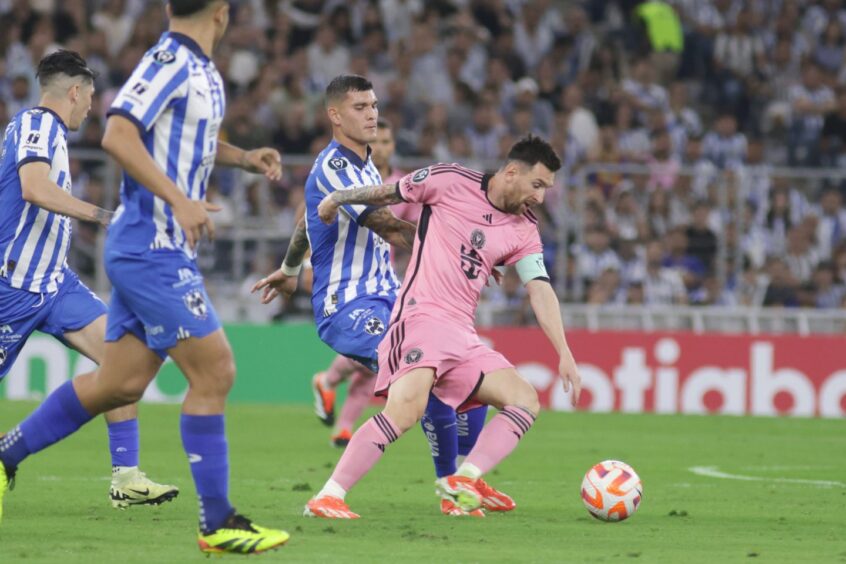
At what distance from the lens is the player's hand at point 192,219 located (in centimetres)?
610

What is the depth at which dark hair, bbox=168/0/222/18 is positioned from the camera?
21.3 feet

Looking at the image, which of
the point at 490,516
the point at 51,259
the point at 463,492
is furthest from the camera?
the point at 51,259

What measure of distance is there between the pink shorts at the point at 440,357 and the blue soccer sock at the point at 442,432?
43 centimetres

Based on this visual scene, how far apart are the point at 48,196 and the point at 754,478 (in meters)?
5.51

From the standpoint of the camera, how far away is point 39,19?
2027cm

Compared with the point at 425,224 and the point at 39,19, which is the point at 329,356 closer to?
the point at 39,19

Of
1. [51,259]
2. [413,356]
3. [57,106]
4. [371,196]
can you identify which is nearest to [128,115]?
[371,196]

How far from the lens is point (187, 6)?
6488 millimetres

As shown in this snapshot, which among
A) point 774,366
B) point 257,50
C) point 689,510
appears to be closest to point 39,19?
point 257,50

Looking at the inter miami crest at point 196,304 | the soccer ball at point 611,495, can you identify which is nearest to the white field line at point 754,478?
the soccer ball at point 611,495

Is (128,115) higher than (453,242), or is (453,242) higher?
(128,115)

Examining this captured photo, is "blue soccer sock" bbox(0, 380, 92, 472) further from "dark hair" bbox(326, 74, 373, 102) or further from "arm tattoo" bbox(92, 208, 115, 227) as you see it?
"dark hair" bbox(326, 74, 373, 102)

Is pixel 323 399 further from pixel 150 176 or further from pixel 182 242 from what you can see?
pixel 150 176

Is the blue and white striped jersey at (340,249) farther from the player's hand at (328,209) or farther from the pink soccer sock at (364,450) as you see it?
the pink soccer sock at (364,450)
